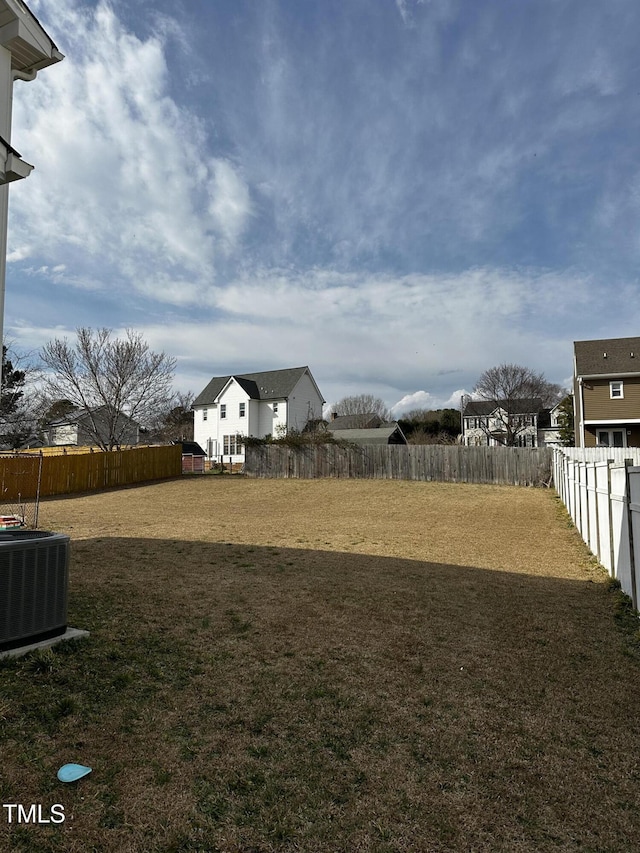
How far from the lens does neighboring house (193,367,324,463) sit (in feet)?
114

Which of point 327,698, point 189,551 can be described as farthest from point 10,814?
point 189,551

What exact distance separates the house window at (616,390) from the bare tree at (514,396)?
1840 centimetres

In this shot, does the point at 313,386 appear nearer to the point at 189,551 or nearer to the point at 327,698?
the point at 189,551

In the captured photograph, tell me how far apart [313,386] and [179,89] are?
28.8 m

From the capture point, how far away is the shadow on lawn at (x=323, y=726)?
2.00 metres

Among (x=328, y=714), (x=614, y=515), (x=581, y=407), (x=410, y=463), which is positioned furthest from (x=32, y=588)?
(x=581, y=407)

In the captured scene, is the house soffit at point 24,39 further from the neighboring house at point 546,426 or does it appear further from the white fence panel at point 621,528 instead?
the neighboring house at point 546,426

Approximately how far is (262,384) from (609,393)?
72.9 ft

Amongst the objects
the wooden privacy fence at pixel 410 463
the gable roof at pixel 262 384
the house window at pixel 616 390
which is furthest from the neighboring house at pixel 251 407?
the house window at pixel 616 390

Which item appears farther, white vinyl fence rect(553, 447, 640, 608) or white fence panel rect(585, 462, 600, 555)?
white fence panel rect(585, 462, 600, 555)

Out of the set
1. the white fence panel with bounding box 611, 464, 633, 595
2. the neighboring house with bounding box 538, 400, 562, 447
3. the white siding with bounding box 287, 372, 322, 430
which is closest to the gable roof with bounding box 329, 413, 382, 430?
the white siding with bounding box 287, 372, 322, 430

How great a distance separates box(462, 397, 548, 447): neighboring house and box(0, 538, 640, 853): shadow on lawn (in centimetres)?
4316

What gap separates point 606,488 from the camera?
20.3 feet

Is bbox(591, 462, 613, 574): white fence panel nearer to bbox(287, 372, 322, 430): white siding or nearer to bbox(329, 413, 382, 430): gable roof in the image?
bbox(287, 372, 322, 430): white siding
